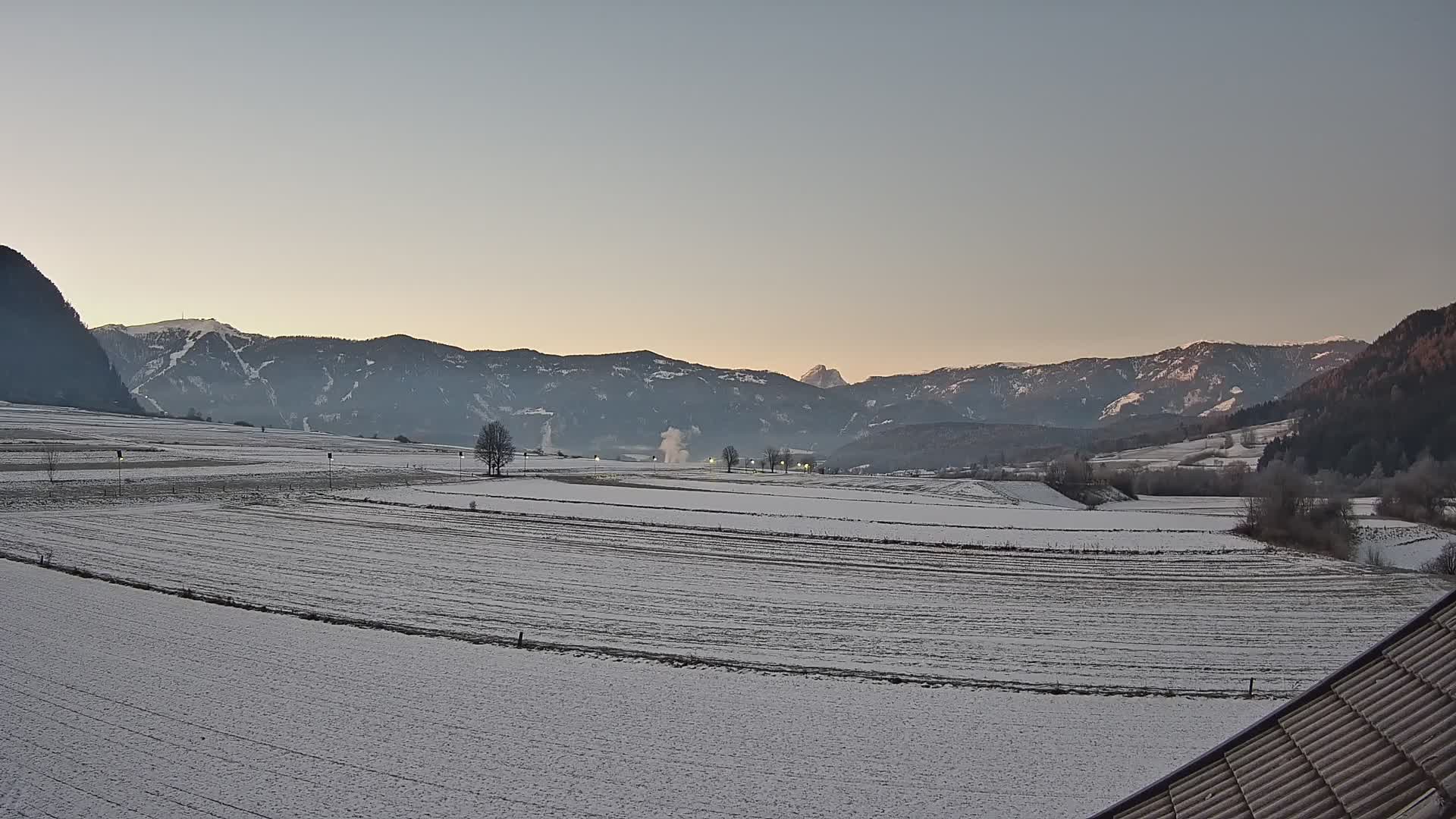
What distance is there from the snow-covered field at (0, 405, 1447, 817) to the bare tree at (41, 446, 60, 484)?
816 inches

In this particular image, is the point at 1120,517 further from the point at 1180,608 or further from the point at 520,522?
the point at 520,522

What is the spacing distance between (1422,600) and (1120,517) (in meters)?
41.1

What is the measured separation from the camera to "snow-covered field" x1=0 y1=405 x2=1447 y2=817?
53.6 ft

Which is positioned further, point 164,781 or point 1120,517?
point 1120,517

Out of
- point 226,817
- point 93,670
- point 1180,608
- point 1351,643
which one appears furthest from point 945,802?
point 1180,608

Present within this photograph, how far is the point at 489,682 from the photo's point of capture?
75.8 feet

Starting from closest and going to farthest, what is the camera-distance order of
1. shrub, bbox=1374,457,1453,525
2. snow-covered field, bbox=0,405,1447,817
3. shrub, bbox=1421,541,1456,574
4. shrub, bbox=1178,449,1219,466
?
snow-covered field, bbox=0,405,1447,817 < shrub, bbox=1421,541,1456,574 < shrub, bbox=1374,457,1453,525 < shrub, bbox=1178,449,1219,466

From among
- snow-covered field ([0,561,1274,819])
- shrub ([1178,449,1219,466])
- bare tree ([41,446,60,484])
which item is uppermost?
bare tree ([41,446,60,484])

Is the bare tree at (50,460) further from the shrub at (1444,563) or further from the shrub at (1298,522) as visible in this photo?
the shrub at (1444,563)

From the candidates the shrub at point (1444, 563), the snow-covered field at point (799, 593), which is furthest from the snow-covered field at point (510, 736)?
the shrub at point (1444, 563)

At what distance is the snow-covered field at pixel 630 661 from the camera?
16344 millimetres

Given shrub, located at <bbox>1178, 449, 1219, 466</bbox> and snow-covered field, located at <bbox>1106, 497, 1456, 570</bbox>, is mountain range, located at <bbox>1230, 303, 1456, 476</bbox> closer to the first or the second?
shrub, located at <bbox>1178, 449, 1219, 466</bbox>

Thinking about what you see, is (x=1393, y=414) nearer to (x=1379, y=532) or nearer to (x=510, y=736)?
(x=1379, y=532)

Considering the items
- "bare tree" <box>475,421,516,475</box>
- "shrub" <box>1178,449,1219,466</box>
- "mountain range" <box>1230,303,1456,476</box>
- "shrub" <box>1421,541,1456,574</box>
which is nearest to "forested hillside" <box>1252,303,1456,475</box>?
"mountain range" <box>1230,303,1456,476</box>
